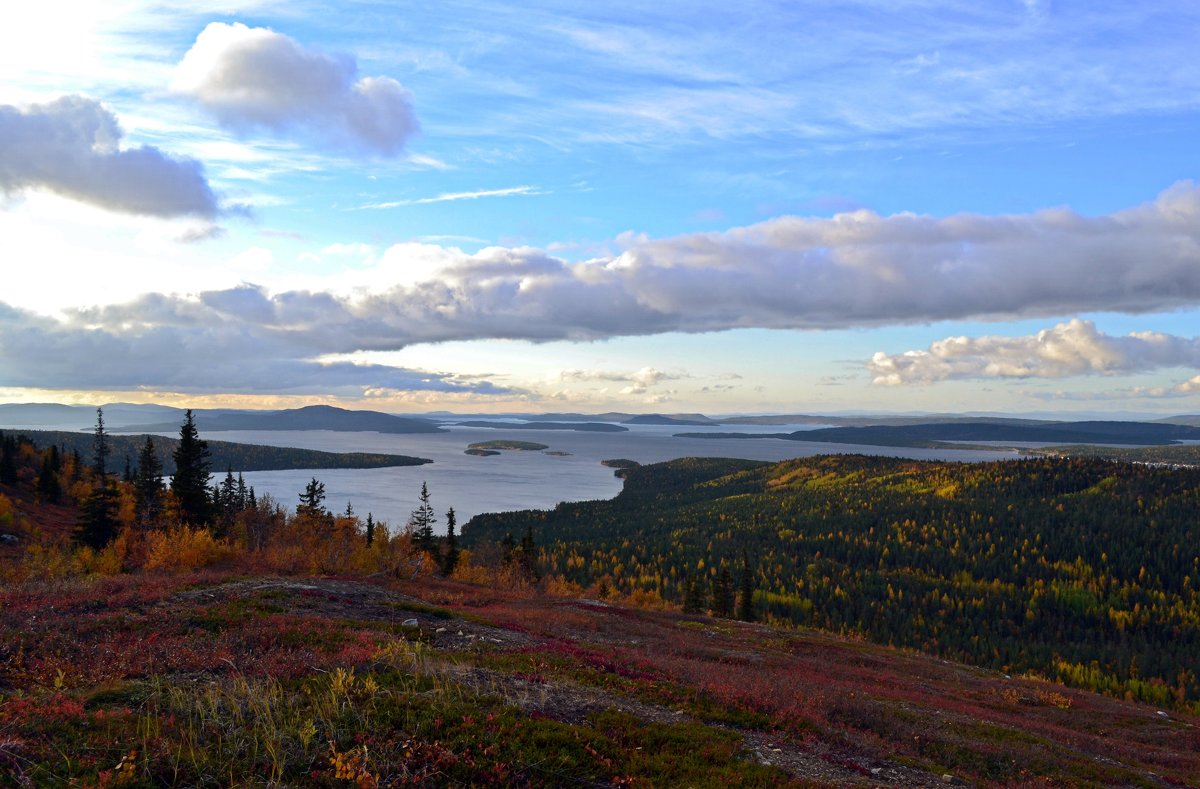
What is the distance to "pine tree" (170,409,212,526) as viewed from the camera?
68938 mm

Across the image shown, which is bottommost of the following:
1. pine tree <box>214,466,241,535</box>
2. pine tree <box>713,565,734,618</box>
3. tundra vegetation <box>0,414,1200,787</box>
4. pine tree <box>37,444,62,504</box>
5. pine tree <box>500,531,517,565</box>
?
pine tree <box>713,565,734,618</box>

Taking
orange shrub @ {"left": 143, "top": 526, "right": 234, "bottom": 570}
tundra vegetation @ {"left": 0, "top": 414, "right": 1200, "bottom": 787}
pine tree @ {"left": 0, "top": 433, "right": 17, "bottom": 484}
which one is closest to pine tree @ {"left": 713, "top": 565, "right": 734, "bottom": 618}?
tundra vegetation @ {"left": 0, "top": 414, "right": 1200, "bottom": 787}

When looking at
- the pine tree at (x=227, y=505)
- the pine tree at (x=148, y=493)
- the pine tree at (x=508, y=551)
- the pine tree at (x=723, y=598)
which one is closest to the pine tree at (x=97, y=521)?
the pine tree at (x=148, y=493)

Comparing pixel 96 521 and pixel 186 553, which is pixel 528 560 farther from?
pixel 96 521

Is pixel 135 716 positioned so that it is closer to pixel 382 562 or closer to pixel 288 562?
pixel 288 562

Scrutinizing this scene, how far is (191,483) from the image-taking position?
70375mm

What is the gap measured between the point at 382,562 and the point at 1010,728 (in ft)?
212

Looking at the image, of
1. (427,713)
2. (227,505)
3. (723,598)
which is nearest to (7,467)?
(227,505)

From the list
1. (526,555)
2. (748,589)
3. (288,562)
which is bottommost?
(748,589)

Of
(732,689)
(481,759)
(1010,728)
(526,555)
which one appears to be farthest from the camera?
(526,555)

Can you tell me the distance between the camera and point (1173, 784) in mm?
20609

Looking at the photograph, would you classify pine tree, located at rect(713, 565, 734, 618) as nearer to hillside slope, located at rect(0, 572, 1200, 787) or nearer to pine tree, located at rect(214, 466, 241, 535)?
hillside slope, located at rect(0, 572, 1200, 787)

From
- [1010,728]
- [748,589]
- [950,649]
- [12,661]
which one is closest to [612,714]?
[12,661]

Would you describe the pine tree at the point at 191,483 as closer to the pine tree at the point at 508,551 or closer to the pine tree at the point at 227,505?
the pine tree at the point at 227,505
